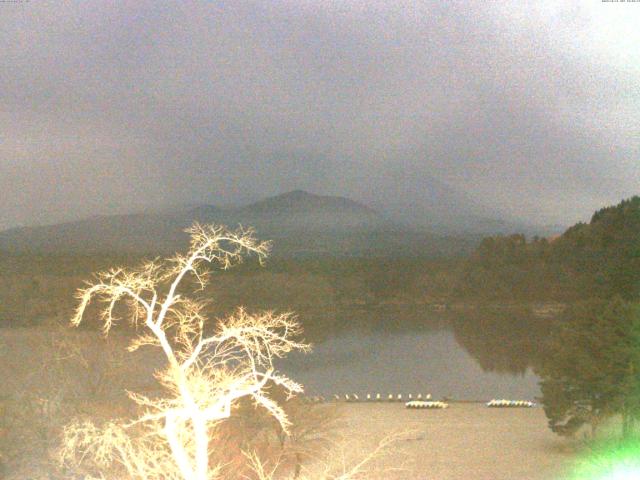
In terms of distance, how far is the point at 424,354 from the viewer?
28.2 metres

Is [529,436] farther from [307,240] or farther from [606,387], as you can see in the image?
[307,240]

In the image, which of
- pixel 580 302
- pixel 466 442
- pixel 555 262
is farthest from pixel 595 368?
pixel 555 262

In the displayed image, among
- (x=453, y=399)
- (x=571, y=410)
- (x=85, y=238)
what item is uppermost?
(x=85, y=238)

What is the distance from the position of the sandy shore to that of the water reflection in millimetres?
4484

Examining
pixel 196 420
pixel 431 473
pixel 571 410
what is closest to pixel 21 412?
pixel 431 473

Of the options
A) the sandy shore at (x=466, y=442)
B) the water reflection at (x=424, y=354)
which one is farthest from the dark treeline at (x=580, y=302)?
the sandy shore at (x=466, y=442)

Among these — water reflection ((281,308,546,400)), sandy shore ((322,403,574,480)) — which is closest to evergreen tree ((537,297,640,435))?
sandy shore ((322,403,574,480))

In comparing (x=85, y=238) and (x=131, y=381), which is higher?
(x=85, y=238)

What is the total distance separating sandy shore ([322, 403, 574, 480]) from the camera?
30.8 feet

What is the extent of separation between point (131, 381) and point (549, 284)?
28928mm

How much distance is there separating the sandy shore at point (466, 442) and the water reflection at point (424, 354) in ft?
14.7

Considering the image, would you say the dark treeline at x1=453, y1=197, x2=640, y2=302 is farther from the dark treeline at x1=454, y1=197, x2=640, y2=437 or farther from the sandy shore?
the sandy shore

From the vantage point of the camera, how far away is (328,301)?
1462 inches

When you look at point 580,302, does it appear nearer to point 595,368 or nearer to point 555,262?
point 595,368
